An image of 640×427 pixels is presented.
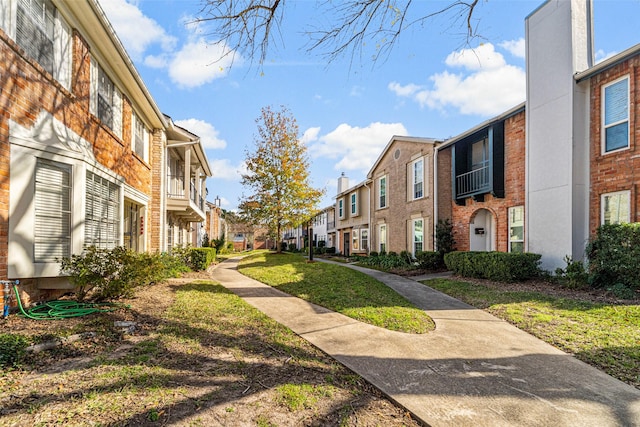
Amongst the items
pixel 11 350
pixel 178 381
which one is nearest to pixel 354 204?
pixel 178 381

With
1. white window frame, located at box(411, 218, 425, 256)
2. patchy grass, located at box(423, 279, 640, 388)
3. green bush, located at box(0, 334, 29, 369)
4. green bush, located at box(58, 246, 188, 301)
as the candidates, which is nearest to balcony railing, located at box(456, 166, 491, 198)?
white window frame, located at box(411, 218, 425, 256)

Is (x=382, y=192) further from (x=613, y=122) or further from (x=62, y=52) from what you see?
(x=62, y=52)

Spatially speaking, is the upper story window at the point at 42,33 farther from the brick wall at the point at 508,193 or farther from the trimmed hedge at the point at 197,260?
the brick wall at the point at 508,193

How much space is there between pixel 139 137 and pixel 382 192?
14661mm

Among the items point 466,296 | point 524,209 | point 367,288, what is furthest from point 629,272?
point 367,288

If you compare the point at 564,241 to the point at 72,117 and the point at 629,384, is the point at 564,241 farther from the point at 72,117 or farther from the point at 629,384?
the point at 72,117

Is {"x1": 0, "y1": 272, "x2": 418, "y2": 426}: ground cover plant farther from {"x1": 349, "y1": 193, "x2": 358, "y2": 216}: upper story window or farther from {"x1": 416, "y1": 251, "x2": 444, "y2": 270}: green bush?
{"x1": 349, "y1": 193, "x2": 358, "y2": 216}: upper story window

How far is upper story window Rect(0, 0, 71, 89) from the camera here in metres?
5.36

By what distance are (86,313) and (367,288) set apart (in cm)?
657

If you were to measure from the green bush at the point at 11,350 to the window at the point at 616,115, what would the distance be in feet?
42.6

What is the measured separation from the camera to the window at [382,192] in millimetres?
21609

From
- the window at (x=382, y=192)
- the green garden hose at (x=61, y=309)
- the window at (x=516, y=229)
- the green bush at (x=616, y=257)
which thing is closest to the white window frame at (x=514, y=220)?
the window at (x=516, y=229)

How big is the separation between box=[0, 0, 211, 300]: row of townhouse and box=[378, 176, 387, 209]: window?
14.8 meters

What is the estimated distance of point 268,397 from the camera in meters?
3.38
